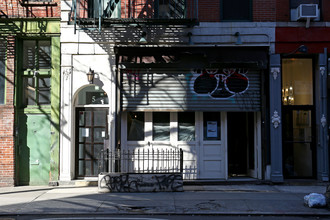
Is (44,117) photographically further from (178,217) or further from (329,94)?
(329,94)

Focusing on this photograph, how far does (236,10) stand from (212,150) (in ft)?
15.0

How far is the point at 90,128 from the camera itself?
1247 centimetres

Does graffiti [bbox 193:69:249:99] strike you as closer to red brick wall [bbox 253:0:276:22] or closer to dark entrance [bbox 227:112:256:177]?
dark entrance [bbox 227:112:256:177]

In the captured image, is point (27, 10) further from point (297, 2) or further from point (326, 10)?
point (326, 10)

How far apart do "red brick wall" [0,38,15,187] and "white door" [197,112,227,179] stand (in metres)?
5.84

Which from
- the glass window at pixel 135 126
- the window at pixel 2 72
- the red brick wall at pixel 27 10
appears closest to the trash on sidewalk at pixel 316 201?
the glass window at pixel 135 126

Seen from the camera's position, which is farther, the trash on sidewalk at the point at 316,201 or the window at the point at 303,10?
the window at the point at 303,10

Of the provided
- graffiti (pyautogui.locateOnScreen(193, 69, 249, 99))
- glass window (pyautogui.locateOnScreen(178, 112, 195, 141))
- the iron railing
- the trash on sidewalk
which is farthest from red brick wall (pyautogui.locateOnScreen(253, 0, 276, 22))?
the trash on sidewalk

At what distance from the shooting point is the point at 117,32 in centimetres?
1219

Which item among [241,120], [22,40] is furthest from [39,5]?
[241,120]

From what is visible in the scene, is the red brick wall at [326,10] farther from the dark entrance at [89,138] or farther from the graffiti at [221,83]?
the dark entrance at [89,138]

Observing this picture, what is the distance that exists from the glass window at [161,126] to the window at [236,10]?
3.71 metres

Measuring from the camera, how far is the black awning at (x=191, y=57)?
1198 centimetres

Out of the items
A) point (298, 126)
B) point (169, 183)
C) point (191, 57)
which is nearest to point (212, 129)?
point (191, 57)
